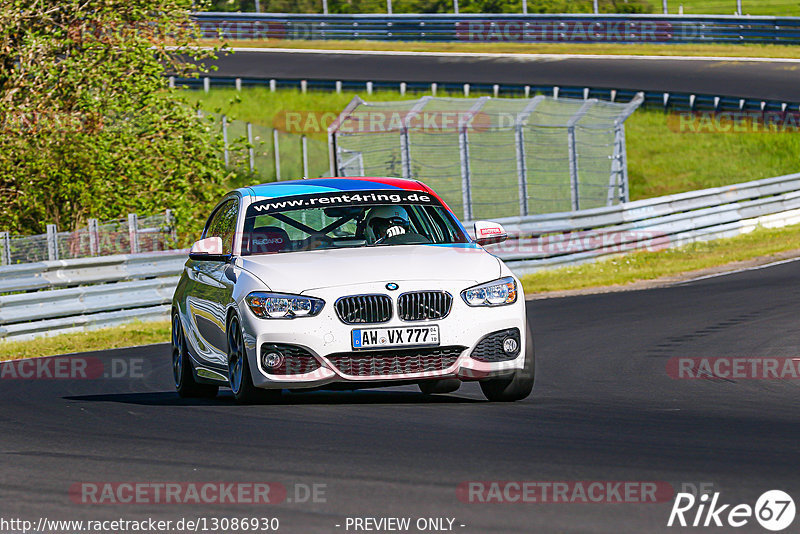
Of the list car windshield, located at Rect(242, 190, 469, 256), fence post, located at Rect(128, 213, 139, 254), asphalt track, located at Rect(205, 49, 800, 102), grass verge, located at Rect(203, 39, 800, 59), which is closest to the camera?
car windshield, located at Rect(242, 190, 469, 256)

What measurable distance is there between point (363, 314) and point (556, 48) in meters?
41.1

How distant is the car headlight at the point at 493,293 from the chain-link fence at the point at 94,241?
1075cm

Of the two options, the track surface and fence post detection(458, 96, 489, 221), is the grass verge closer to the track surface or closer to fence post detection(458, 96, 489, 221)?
fence post detection(458, 96, 489, 221)

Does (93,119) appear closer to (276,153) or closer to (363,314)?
(276,153)

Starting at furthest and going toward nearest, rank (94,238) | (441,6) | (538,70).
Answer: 1. (441,6)
2. (538,70)
3. (94,238)

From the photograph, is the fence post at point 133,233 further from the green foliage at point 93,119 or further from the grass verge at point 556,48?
the grass verge at point 556,48

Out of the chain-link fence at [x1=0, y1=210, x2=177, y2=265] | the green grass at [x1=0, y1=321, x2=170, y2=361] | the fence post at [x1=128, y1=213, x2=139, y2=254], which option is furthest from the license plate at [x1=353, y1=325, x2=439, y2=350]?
the fence post at [x1=128, y1=213, x2=139, y2=254]

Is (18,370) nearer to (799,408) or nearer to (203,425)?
(203,425)

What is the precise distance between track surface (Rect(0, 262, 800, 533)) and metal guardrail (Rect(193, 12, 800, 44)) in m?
35.4

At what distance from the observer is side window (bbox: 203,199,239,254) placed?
34.2 ft

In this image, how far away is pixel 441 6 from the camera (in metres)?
52.0

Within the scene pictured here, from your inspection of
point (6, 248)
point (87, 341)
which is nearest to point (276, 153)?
point (6, 248)

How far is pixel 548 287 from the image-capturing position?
2188cm

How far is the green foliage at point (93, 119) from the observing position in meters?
23.0
